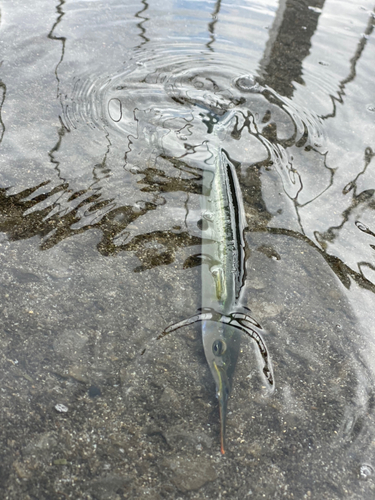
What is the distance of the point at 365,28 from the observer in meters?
6.53

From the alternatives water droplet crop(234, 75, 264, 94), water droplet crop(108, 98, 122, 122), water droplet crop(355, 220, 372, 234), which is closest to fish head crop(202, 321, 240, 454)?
water droplet crop(355, 220, 372, 234)

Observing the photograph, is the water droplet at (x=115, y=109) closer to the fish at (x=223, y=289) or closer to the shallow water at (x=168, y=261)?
the shallow water at (x=168, y=261)

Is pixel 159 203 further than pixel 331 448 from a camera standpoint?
Yes

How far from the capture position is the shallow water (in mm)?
2148

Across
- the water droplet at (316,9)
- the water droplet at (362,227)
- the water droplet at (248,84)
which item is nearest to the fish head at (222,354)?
the water droplet at (362,227)

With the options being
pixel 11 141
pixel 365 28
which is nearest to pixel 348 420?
pixel 11 141

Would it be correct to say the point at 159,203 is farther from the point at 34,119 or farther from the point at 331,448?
the point at 331,448

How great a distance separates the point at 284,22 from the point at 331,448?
20.8 ft

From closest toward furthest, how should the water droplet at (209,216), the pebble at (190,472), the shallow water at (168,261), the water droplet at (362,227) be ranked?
the pebble at (190,472)
the shallow water at (168,261)
the water droplet at (209,216)
the water droplet at (362,227)

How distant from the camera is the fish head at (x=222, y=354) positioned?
231 cm

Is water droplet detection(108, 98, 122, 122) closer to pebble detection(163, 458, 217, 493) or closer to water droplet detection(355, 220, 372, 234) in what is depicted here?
water droplet detection(355, 220, 372, 234)

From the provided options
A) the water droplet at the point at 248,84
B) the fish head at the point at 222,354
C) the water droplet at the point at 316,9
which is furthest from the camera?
the water droplet at the point at 316,9

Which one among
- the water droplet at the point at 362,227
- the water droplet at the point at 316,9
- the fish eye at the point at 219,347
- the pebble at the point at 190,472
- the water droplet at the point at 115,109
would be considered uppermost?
the water droplet at the point at 316,9

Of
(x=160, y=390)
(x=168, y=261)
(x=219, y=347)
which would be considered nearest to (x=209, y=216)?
(x=168, y=261)
